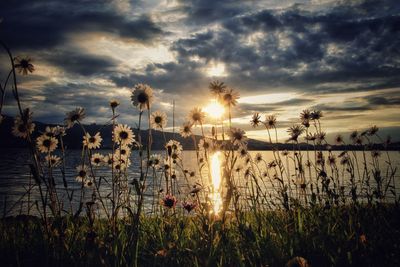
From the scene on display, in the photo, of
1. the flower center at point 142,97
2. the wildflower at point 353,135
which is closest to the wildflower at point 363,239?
the flower center at point 142,97

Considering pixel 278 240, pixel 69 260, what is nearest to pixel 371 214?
pixel 278 240

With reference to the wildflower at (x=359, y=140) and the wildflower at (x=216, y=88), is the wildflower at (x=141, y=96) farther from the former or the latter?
the wildflower at (x=359, y=140)

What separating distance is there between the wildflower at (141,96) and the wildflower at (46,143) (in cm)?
154

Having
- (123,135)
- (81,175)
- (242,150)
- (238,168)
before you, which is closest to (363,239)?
(123,135)

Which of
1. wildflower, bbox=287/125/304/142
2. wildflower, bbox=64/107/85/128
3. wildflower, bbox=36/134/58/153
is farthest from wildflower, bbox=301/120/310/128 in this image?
wildflower, bbox=36/134/58/153

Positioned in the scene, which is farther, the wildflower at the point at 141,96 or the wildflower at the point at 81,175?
the wildflower at the point at 81,175

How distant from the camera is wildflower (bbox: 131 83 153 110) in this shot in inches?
170

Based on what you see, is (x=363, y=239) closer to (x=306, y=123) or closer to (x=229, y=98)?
(x=229, y=98)

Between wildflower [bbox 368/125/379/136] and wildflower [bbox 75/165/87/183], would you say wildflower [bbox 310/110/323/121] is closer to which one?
wildflower [bbox 368/125/379/136]

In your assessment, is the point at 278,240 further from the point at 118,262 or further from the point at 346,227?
the point at 118,262

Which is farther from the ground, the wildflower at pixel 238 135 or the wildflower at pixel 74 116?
the wildflower at pixel 74 116

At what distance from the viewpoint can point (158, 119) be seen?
6.01 metres

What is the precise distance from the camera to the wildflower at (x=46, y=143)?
498cm

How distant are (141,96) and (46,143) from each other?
1.85 m
